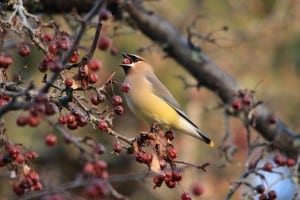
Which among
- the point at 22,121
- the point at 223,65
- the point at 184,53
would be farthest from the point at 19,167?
the point at 223,65

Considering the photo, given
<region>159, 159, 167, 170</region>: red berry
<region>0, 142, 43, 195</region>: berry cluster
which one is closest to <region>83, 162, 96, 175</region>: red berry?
<region>0, 142, 43, 195</region>: berry cluster

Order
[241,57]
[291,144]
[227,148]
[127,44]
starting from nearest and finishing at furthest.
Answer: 1. [227,148]
2. [291,144]
3. [127,44]
4. [241,57]

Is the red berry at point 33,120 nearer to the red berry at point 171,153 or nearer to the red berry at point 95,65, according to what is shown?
the red berry at point 95,65

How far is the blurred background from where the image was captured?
795cm

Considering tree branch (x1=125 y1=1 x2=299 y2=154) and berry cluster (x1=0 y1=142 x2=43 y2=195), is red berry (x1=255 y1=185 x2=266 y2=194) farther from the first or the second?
tree branch (x1=125 y1=1 x2=299 y2=154)

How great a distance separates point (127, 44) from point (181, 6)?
1.16 meters

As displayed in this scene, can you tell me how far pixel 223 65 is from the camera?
29.3 feet

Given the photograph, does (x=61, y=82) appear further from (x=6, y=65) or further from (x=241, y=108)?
(x=241, y=108)

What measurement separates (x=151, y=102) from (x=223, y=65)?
443 cm

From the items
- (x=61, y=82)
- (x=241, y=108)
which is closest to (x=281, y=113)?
(x=241, y=108)

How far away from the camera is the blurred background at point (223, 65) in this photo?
7.95 meters

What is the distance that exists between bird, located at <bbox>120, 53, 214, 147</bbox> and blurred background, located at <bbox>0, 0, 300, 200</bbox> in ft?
9.56

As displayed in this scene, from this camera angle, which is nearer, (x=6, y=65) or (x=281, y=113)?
(x=6, y=65)

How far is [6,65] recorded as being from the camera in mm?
2623
